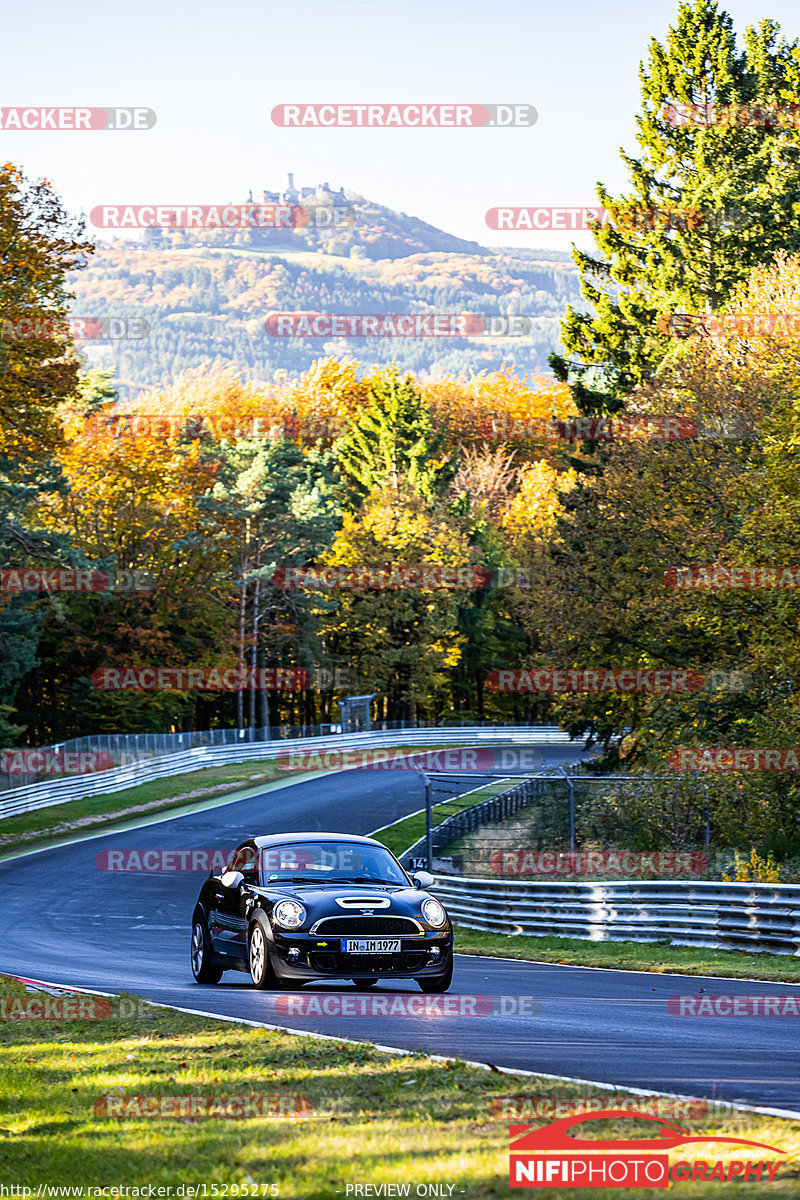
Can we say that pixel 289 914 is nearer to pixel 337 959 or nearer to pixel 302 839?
pixel 337 959

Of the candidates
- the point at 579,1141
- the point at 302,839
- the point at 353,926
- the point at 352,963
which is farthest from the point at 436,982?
the point at 579,1141

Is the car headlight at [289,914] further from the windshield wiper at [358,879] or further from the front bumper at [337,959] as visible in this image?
the windshield wiper at [358,879]

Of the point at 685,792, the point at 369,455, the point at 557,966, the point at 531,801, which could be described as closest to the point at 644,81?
the point at 531,801

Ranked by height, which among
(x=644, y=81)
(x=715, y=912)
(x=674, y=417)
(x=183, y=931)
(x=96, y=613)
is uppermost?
(x=644, y=81)

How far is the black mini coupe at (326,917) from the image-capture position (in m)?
12.6

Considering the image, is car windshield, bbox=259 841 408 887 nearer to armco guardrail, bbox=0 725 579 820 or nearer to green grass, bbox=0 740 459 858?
green grass, bbox=0 740 459 858

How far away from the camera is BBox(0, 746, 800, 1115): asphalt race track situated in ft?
29.3

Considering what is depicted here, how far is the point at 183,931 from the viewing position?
82.3ft

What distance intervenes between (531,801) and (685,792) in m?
10.9

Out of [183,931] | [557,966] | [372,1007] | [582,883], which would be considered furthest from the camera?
[183,931]

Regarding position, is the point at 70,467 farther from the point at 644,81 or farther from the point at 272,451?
the point at 644,81

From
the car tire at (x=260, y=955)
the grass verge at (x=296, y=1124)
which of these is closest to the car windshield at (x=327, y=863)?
the car tire at (x=260, y=955)

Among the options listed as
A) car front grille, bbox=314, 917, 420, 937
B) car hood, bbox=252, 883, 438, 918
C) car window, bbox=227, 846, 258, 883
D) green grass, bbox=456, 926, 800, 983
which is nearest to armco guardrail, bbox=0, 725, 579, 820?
green grass, bbox=456, 926, 800, 983

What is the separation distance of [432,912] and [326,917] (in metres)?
1.06
